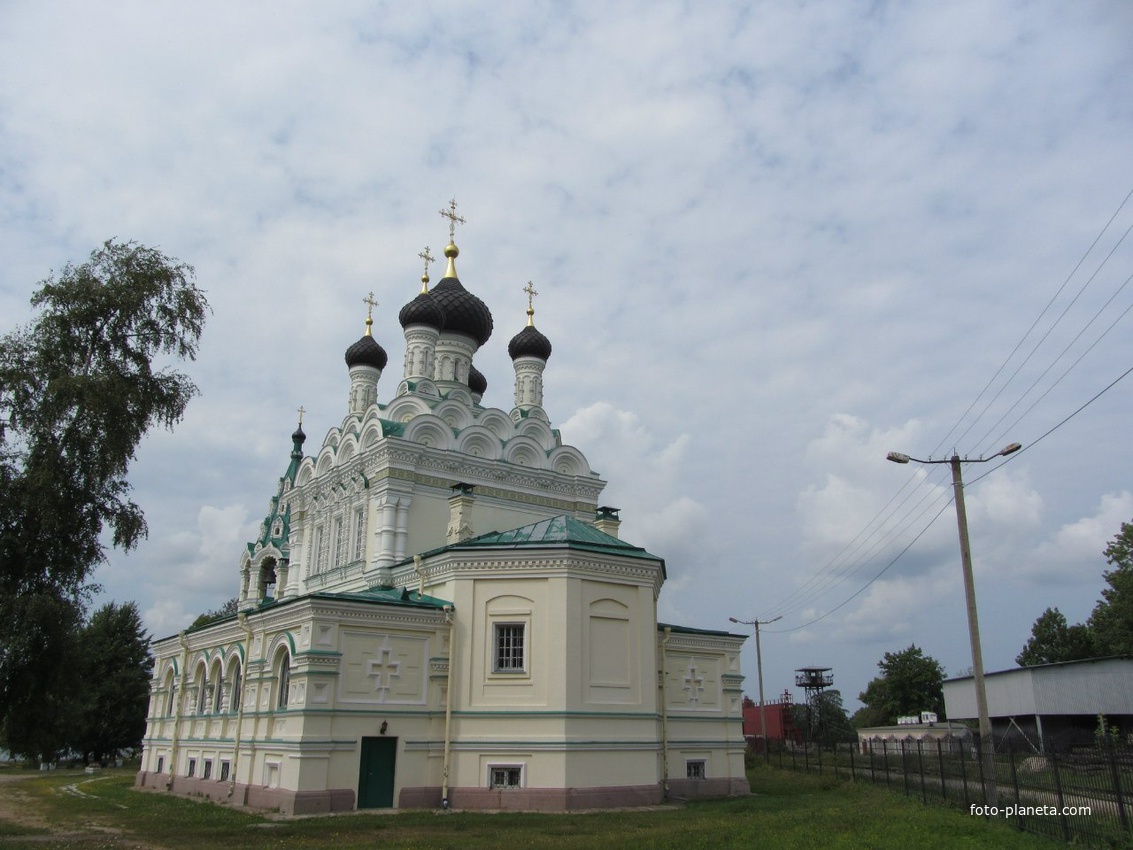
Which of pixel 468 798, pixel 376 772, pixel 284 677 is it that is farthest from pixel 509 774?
pixel 284 677

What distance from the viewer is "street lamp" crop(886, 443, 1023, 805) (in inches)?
586

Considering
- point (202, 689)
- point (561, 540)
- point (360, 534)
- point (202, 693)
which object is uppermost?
point (360, 534)

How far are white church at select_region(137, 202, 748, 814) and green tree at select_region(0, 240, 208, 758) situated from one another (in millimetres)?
4621

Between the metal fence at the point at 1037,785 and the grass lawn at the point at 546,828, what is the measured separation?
0.46 metres

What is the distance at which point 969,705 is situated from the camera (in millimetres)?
41031

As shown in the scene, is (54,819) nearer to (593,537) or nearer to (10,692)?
(10,692)

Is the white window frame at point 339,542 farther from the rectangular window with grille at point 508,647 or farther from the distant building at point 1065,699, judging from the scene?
the distant building at point 1065,699

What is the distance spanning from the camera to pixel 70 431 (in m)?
14.5

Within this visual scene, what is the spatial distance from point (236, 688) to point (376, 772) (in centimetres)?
614

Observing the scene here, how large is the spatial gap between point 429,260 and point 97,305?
1684cm

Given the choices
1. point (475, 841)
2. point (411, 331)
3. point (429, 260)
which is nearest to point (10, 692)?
point (475, 841)

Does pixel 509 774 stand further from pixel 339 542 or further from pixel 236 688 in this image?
pixel 339 542

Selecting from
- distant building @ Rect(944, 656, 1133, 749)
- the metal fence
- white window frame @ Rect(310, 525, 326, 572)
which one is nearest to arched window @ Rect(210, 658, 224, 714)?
white window frame @ Rect(310, 525, 326, 572)

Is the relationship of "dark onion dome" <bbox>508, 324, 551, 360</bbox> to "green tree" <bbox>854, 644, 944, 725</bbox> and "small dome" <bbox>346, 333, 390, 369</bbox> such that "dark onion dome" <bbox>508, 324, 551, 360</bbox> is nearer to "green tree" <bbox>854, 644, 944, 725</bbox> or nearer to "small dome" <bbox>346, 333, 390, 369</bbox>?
"small dome" <bbox>346, 333, 390, 369</bbox>
